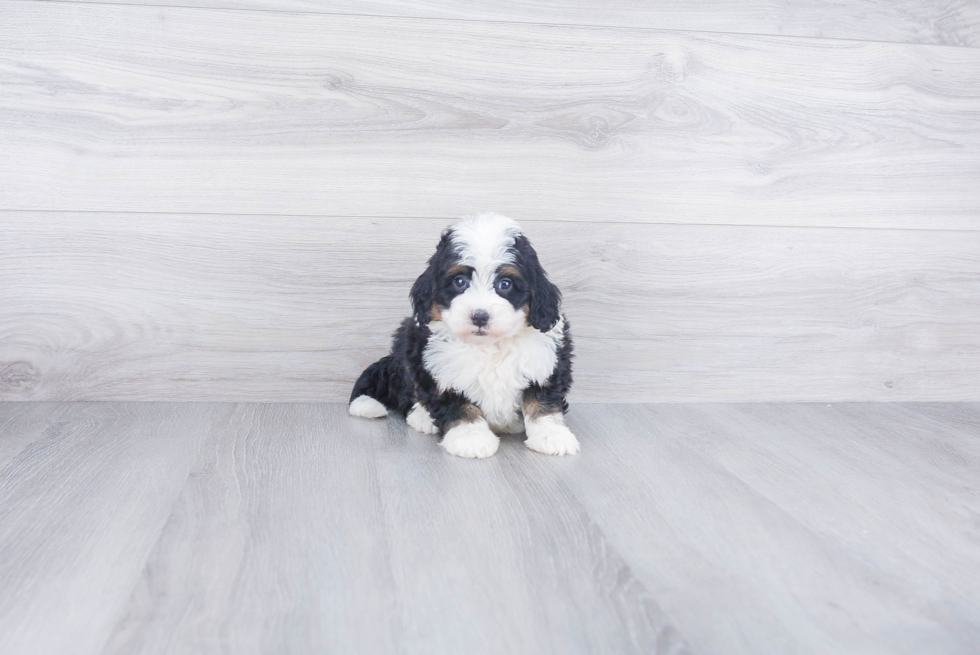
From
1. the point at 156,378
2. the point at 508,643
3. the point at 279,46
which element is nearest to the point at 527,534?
the point at 508,643

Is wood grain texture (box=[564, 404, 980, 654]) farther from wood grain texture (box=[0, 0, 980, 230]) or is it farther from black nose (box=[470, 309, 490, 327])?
wood grain texture (box=[0, 0, 980, 230])

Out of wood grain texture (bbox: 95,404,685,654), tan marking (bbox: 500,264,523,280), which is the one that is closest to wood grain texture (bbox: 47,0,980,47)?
tan marking (bbox: 500,264,523,280)

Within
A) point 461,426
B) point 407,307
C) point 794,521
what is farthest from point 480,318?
point 794,521

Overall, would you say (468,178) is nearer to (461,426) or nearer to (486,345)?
(486,345)

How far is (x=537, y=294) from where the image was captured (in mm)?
1518

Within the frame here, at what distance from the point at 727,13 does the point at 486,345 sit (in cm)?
103

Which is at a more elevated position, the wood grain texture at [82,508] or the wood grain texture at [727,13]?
the wood grain texture at [727,13]

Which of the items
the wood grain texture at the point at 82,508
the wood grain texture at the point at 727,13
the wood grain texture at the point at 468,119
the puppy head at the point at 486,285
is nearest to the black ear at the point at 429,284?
the puppy head at the point at 486,285

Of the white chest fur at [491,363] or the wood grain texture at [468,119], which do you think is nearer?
the white chest fur at [491,363]

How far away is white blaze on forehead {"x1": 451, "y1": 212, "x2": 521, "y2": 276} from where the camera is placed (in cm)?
147

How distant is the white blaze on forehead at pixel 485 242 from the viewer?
147cm

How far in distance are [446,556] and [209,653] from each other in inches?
13.5

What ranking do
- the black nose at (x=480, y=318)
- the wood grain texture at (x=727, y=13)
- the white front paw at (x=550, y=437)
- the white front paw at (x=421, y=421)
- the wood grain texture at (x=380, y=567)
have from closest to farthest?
1. the wood grain texture at (x=380, y=567)
2. the black nose at (x=480, y=318)
3. the white front paw at (x=550, y=437)
4. the white front paw at (x=421, y=421)
5. the wood grain texture at (x=727, y=13)

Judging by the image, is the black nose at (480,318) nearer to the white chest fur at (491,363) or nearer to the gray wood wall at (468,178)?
the white chest fur at (491,363)
